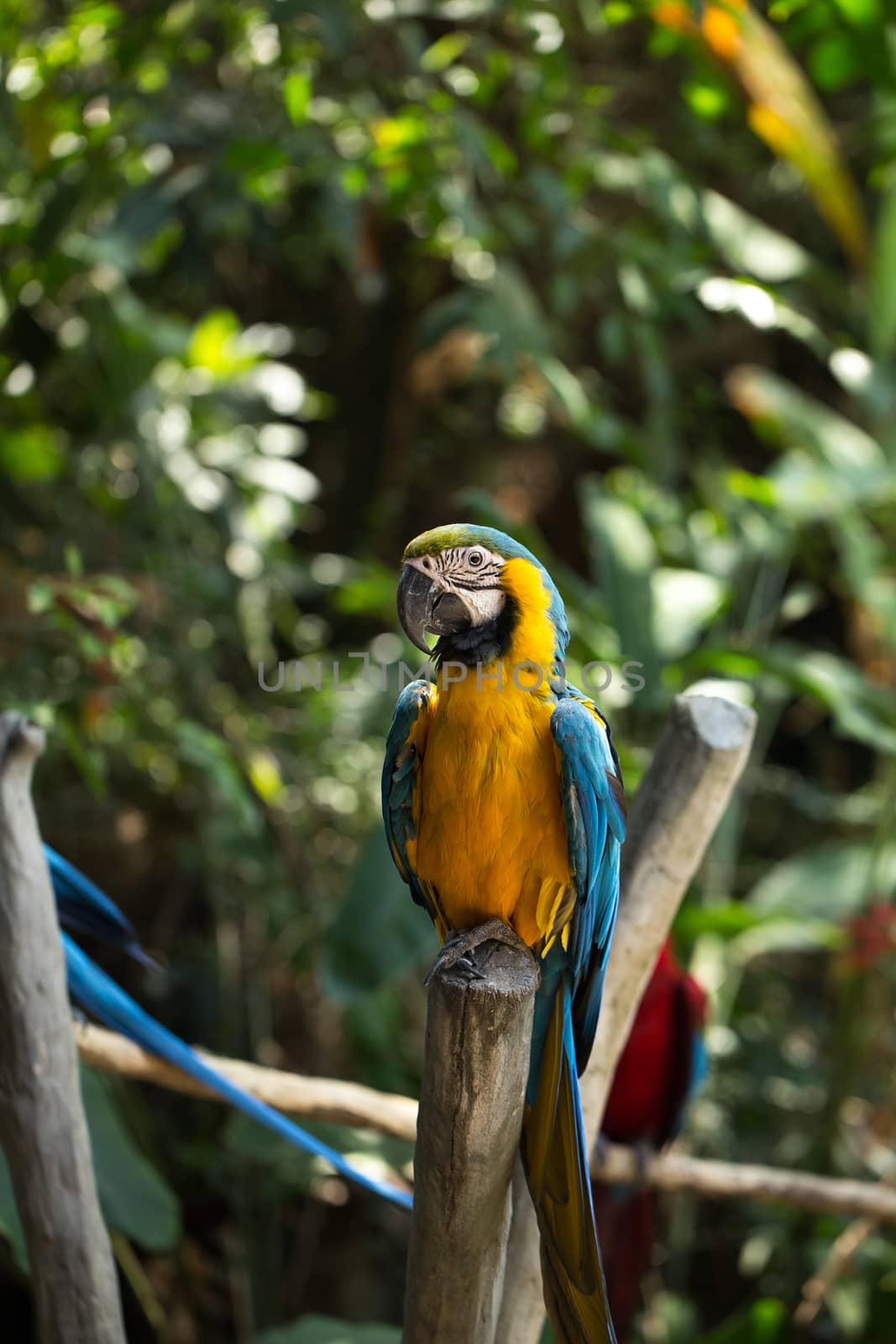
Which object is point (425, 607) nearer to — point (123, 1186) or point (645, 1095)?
point (123, 1186)

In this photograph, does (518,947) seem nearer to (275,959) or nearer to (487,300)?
(487,300)

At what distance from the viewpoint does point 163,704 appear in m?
1.94

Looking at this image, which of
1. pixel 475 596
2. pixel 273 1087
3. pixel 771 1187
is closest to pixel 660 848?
pixel 475 596

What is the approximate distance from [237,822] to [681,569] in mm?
1014

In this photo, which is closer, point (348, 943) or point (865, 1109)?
point (348, 943)

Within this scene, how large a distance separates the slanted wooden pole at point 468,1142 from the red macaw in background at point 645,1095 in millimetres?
793

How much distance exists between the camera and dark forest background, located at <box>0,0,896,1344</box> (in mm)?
1657

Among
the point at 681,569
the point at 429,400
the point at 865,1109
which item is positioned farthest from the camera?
the point at 429,400

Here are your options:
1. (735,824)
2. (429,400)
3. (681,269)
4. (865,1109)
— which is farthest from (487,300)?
(865,1109)

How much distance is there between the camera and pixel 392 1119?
1206 millimetres

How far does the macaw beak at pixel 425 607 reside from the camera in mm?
715

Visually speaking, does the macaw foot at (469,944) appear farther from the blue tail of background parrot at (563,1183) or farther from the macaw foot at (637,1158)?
the macaw foot at (637,1158)

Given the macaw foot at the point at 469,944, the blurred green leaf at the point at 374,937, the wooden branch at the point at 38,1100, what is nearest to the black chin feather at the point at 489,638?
the macaw foot at the point at 469,944

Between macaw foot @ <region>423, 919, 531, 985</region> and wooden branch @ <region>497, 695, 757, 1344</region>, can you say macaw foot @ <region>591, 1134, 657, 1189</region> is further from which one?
macaw foot @ <region>423, 919, 531, 985</region>
